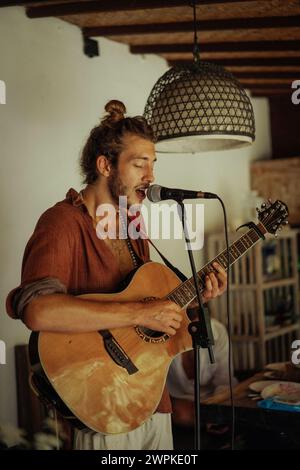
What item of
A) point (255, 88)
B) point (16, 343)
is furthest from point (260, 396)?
point (255, 88)

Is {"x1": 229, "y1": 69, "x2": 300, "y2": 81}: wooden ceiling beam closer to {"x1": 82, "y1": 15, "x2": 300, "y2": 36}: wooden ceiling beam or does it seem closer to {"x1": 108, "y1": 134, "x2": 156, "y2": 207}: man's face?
{"x1": 82, "y1": 15, "x2": 300, "y2": 36}: wooden ceiling beam

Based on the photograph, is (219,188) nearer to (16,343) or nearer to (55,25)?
(55,25)

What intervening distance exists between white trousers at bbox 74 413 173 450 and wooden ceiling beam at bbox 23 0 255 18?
170cm

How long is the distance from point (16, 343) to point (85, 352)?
969mm

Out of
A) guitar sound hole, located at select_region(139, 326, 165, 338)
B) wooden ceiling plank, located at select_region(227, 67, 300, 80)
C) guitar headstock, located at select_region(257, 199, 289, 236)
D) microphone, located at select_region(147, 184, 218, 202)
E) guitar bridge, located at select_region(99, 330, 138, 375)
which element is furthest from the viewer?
wooden ceiling plank, located at select_region(227, 67, 300, 80)

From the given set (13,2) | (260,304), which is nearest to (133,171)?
(13,2)

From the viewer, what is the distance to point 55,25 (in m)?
2.98

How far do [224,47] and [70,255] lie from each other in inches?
79.8

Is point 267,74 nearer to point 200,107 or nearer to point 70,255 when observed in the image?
point 200,107

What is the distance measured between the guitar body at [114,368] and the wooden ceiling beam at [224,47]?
175 centimetres

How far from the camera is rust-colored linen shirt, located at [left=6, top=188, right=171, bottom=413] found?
1814mm

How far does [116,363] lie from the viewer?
1.93 m

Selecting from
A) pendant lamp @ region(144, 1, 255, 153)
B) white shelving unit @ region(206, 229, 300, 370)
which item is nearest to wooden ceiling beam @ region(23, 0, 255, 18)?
pendant lamp @ region(144, 1, 255, 153)

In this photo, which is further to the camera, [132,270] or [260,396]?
[260,396]
